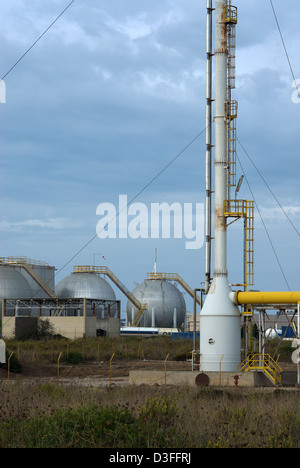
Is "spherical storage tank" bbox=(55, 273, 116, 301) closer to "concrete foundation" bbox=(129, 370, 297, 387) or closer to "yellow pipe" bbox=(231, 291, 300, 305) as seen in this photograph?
"yellow pipe" bbox=(231, 291, 300, 305)

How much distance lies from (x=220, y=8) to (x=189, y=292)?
50.4m

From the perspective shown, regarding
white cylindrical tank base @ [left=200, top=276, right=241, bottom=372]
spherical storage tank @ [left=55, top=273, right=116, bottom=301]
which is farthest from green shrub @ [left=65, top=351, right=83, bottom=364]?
spherical storage tank @ [left=55, top=273, right=116, bottom=301]

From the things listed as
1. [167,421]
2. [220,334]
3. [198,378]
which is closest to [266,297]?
[220,334]

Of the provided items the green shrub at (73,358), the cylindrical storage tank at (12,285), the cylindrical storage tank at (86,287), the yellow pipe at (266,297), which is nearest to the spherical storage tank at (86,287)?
the cylindrical storage tank at (86,287)

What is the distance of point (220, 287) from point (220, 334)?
6.62ft

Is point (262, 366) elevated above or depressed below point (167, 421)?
below

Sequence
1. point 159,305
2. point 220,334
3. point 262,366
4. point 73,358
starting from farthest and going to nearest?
point 159,305 < point 73,358 < point 220,334 < point 262,366

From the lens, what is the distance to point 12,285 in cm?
6912

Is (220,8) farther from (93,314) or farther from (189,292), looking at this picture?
(189,292)

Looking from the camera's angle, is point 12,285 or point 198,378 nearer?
point 198,378

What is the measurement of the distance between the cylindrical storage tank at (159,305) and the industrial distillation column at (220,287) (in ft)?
144

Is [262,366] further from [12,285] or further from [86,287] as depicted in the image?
[86,287]
